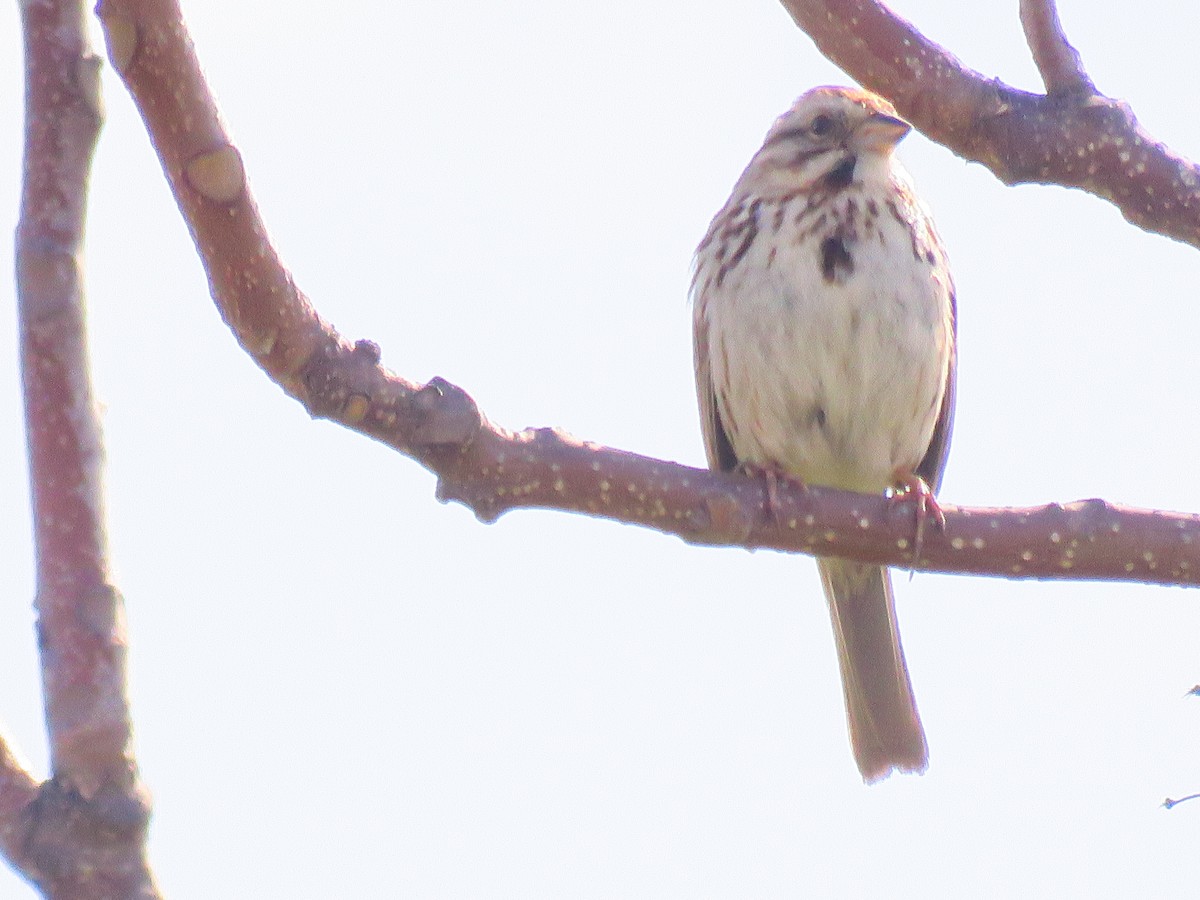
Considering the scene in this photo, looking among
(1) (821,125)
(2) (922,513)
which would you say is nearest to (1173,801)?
(2) (922,513)

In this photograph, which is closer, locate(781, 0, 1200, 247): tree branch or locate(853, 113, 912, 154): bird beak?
locate(781, 0, 1200, 247): tree branch

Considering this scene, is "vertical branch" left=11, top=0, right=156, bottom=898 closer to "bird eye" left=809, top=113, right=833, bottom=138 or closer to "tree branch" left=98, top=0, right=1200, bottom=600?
"tree branch" left=98, top=0, right=1200, bottom=600

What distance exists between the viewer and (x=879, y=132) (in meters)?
5.41

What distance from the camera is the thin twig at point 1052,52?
3.94 meters

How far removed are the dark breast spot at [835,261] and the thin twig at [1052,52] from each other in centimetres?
113

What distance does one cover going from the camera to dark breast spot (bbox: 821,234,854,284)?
5023mm

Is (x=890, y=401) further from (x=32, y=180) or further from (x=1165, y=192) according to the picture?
(x=32, y=180)

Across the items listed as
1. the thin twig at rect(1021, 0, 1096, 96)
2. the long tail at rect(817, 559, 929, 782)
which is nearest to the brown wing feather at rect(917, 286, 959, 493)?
the long tail at rect(817, 559, 929, 782)

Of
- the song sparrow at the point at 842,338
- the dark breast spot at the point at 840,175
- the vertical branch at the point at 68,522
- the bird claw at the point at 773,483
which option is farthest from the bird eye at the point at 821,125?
the vertical branch at the point at 68,522

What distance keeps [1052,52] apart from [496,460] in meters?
1.73

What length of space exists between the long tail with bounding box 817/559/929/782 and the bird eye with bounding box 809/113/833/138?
1.40m

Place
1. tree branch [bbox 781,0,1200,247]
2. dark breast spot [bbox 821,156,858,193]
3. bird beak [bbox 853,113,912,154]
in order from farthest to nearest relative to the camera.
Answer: bird beak [bbox 853,113,912,154] → dark breast spot [bbox 821,156,858,193] → tree branch [bbox 781,0,1200,247]

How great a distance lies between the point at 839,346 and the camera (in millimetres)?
5012

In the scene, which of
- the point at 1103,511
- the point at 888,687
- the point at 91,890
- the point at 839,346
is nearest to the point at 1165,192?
the point at 1103,511
